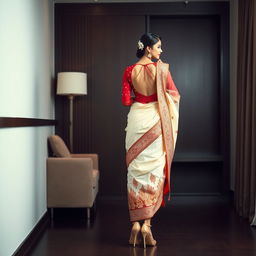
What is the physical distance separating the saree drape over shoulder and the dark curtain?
3.32ft

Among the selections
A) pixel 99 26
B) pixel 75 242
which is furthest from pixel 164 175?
pixel 99 26

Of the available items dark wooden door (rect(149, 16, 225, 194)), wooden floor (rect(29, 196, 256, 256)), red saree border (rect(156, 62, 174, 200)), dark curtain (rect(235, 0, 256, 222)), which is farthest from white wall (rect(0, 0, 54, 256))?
dark curtain (rect(235, 0, 256, 222))

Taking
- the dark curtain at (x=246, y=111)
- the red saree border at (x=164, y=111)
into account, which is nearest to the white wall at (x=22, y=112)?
the red saree border at (x=164, y=111)

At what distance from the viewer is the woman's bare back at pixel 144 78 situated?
3674mm

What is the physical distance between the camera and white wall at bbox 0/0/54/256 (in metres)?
2.88

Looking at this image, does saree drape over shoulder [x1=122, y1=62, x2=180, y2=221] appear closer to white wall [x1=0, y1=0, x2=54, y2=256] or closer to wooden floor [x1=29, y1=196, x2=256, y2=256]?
wooden floor [x1=29, y1=196, x2=256, y2=256]

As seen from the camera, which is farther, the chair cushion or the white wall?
the chair cushion

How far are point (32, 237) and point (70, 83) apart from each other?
2.08 meters

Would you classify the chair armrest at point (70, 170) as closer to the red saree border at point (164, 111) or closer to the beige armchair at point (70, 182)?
the beige armchair at point (70, 182)

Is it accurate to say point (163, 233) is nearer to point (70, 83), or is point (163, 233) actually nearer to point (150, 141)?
point (150, 141)

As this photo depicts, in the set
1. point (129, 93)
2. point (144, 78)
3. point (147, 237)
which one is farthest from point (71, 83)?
point (147, 237)

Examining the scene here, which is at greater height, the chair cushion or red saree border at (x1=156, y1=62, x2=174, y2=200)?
red saree border at (x1=156, y1=62, x2=174, y2=200)

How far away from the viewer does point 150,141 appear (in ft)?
12.0

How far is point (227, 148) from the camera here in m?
5.66
